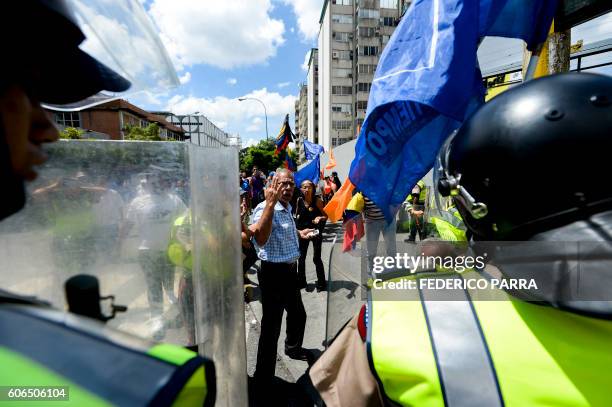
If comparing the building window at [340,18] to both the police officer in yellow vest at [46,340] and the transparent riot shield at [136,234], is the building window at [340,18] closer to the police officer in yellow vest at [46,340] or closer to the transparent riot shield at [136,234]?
the transparent riot shield at [136,234]

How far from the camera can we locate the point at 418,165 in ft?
6.91

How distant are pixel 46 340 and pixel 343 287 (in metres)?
0.97

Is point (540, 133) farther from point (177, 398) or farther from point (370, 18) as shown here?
point (370, 18)

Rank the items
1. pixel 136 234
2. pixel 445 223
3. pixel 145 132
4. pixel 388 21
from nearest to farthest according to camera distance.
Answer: pixel 136 234 → pixel 445 223 → pixel 145 132 → pixel 388 21

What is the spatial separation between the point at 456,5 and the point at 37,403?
2.30 m

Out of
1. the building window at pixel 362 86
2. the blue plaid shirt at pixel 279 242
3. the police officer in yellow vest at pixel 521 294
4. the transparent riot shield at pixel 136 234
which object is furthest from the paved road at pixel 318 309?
the building window at pixel 362 86

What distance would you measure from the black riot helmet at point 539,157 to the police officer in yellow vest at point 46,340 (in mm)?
852

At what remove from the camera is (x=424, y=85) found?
6.06ft

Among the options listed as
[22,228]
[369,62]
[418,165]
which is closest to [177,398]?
[22,228]

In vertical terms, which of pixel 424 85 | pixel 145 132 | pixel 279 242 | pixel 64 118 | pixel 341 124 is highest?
pixel 341 124

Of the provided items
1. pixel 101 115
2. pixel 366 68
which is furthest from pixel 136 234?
pixel 366 68

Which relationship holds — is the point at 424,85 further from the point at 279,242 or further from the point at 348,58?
the point at 348,58

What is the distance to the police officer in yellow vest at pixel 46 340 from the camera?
0.54m

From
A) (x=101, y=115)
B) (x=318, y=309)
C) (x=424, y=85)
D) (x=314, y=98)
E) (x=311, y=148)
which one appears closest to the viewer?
(x=424, y=85)
